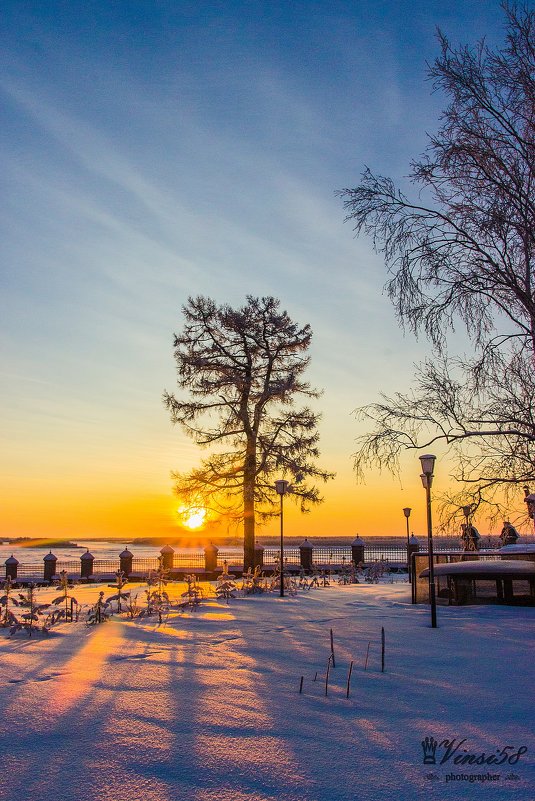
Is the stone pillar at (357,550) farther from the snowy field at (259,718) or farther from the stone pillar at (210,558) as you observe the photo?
the snowy field at (259,718)

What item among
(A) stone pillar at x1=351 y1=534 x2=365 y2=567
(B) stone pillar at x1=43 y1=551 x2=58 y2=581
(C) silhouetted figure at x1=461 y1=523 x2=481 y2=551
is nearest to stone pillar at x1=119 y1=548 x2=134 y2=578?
(B) stone pillar at x1=43 y1=551 x2=58 y2=581

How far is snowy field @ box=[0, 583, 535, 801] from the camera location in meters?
3.36

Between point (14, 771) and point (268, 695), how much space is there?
2.28 metres

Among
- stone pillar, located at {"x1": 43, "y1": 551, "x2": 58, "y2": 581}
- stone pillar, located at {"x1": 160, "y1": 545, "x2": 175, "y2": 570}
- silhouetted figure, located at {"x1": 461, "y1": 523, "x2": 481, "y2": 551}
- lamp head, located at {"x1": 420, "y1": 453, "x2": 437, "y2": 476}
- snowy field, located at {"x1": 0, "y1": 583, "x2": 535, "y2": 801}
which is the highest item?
lamp head, located at {"x1": 420, "y1": 453, "x2": 437, "y2": 476}

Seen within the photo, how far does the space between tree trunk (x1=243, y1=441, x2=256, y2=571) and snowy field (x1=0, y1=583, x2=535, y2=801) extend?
51.1 ft

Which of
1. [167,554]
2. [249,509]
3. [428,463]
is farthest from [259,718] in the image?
[167,554]

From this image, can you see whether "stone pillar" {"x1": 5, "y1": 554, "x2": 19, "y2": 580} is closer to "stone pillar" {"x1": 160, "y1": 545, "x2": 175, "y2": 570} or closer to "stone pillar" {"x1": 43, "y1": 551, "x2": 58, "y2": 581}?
"stone pillar" {"x1": 43, "y1": 551, "x2": 58, "y2": 581}

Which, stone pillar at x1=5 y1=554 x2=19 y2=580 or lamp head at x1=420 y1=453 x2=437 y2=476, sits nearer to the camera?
lamp head at x1=420 y1=453 x2=437 y2=476

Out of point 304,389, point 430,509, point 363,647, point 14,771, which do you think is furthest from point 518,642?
point 304,389

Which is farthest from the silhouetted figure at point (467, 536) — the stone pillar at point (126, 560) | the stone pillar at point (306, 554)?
the stone pillar at point (126, 560)

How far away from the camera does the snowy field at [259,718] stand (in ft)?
11.0

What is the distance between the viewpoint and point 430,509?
35.3 ft

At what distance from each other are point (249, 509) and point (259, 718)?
1978 centimetres

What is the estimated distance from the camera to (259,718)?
14.5ft
